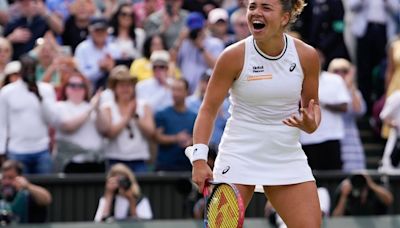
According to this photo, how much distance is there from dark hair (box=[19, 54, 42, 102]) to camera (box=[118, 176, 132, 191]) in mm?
1293

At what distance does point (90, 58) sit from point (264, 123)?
602 cm

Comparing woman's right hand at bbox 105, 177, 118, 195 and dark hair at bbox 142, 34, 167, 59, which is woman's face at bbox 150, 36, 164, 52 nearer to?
dark hair at bbox 142, 34, 167, 59

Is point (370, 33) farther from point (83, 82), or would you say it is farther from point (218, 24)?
point (83, 82)

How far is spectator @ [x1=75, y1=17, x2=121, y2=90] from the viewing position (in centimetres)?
1312

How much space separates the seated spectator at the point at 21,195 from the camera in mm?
10820

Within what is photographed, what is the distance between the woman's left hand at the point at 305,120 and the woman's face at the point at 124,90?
192 inches

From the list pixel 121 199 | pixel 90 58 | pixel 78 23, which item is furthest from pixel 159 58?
pixel 121 199

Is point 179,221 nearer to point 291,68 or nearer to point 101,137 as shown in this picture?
point 101,137

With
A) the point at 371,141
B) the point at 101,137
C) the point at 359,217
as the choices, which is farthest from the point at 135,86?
the point at 371,141

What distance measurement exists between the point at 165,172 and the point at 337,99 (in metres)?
1.92

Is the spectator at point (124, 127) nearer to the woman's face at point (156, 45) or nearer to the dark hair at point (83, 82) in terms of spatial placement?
the dark hair at point (83, 82)

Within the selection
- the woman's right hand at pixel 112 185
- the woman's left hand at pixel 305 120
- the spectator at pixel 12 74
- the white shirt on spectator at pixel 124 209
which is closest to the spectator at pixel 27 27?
the spectator at pixel 12 74

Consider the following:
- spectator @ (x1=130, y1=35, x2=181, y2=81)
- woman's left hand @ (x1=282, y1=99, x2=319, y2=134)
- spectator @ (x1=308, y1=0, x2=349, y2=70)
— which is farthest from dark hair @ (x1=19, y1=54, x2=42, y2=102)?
woman's left hand @ (x1=282, y1=99, x2=319, y2=134)

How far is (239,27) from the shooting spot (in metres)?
13.9
